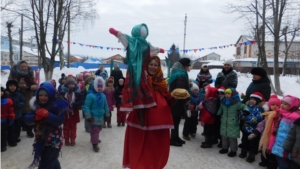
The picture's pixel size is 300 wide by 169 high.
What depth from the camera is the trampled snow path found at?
4043mm

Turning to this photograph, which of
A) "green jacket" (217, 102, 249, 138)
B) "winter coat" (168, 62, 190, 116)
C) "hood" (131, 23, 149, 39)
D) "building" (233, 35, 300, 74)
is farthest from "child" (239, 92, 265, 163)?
"building" (233, 35, 300, 74)

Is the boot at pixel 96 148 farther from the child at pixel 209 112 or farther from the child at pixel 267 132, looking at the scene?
the child at pixel 267 132

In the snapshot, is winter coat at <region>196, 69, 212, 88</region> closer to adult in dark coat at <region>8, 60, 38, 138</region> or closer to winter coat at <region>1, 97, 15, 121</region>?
adult in dark coat at <region>8, 60, 38, 138</region>

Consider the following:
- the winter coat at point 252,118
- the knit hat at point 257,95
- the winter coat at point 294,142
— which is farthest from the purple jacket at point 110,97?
the winter coat at point 294,142

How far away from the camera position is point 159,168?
2.73 m

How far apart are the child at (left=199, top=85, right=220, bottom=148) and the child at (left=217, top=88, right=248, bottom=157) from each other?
363 millimetres

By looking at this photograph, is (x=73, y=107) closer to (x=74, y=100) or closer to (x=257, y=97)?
(x=74, y=100)

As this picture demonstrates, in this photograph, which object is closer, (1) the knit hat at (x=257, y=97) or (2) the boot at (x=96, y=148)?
(1) the knit hat at (x=257, y=97)

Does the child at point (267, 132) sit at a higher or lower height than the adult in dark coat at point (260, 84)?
lower

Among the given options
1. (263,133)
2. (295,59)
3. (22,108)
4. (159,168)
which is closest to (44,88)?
(159,168)

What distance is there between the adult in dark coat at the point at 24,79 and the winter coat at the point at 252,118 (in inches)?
185

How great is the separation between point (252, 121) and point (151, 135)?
248 centimetres

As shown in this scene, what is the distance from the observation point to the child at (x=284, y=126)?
11.3ft

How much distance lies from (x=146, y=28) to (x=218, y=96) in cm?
318
